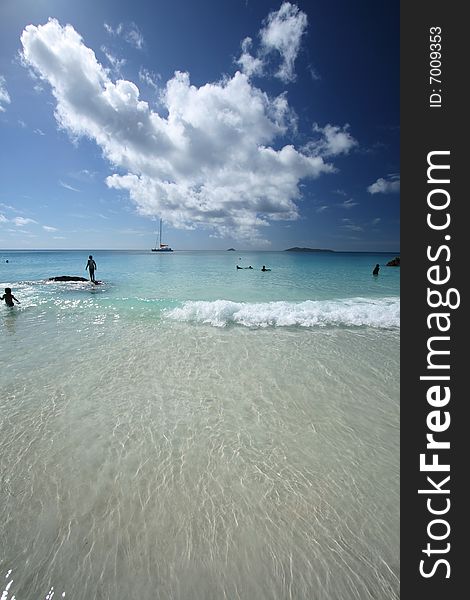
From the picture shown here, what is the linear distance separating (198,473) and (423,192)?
→ 6.01 metres

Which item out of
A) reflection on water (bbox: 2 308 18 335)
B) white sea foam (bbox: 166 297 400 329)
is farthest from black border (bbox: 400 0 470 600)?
reflection on water (bbox: 2 308 18 335)

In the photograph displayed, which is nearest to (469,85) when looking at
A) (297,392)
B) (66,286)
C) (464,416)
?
(464,416)

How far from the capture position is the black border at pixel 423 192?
3.64 metres

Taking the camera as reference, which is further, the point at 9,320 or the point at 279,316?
the point at 279,316

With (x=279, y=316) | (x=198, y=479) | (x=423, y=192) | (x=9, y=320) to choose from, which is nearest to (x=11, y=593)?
(x=198, y=479)

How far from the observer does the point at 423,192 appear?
4035 mm

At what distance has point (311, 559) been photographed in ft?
10.0

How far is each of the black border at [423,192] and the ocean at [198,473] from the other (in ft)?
4.65

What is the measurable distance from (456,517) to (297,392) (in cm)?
369

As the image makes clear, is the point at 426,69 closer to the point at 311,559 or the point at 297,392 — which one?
the point at 297,392

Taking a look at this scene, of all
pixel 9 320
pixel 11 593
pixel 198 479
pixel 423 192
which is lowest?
pixel 11 593

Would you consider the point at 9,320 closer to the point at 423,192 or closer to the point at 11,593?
the point at 11,593

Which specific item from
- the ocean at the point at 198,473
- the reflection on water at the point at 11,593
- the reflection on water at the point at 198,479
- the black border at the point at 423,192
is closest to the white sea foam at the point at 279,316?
the ocean at the point at 198,473

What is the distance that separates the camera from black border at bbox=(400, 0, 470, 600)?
11.9 ft
